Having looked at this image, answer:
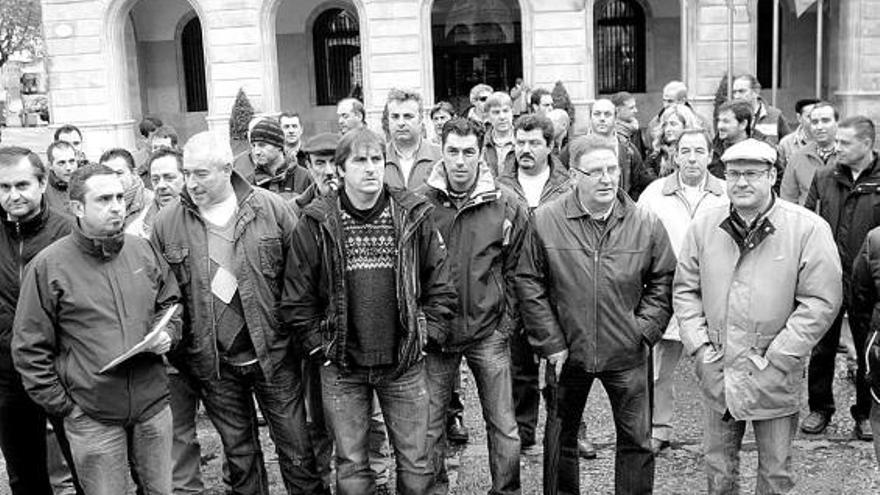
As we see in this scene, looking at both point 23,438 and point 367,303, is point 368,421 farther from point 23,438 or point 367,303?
point 23,438

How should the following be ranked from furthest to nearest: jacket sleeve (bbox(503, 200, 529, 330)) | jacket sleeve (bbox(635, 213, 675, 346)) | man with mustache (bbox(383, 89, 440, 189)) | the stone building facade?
the stone building facade
man with mustache (bbox(383, 89, 440, 189))
jacket sleeve (bbox(503, 200, 529, 330))
jacket sleeve (bbox(635, 213, 675, 346))

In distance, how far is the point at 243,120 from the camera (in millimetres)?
20484

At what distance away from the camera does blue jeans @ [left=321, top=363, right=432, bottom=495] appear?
495cm

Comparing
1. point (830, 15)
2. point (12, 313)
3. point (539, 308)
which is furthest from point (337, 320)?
point (830, 15)

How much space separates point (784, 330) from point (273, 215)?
2810 millimetres

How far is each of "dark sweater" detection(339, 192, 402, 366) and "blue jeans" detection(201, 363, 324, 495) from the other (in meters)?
0.62

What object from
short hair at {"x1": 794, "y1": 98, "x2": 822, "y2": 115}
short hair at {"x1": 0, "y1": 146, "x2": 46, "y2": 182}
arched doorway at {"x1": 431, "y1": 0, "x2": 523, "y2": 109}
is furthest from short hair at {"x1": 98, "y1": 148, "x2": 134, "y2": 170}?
arched doorway at {"x1": 431, "y1": 0, "x2": 523, "y2": 109}

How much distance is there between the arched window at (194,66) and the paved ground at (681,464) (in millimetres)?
19649

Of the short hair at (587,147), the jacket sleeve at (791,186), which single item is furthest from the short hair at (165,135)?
the jacket sleeve at (791,186)

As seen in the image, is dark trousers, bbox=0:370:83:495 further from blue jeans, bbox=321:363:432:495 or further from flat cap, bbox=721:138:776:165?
flat cap, bbox=721:138:776:165

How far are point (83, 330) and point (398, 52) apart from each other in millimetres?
16741

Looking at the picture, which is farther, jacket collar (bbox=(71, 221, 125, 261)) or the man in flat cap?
the man in flat cap

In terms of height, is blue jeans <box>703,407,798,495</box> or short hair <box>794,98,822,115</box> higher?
short hair <box>794,98,822,115</box>

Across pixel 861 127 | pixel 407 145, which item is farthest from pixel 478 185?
pixel 861 127
